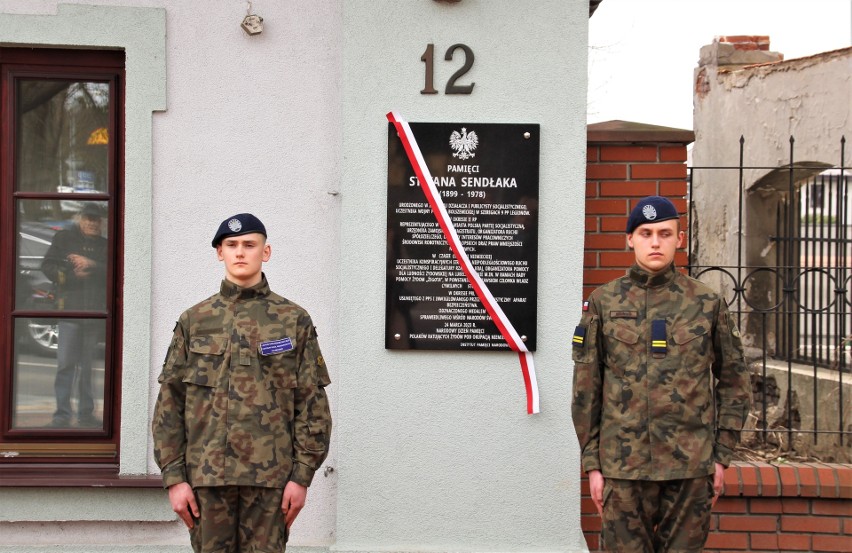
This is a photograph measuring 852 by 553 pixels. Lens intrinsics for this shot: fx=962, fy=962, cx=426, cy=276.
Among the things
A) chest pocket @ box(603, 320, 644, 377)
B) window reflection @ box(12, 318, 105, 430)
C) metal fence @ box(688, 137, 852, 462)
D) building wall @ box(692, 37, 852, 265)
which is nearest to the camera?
chest pocket @ box(603, 320, 644, 377)

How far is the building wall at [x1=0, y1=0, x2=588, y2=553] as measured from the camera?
14.3 feet

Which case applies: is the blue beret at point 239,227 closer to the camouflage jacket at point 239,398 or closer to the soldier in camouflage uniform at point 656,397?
the camouflage jacket at point 239,398

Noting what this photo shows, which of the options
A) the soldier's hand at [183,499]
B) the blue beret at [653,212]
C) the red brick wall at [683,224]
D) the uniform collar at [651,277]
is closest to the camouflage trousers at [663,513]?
the uniform collar at [651,277]

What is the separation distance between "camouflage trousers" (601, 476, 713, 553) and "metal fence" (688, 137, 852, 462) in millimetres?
1463

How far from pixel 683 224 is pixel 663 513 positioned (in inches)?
66.8

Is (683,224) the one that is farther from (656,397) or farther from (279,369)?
(279,369)

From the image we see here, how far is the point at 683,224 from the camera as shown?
468 cm

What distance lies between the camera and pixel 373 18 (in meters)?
4.34

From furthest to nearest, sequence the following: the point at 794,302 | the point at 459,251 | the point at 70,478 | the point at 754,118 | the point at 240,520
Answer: the point at 754,118
the point at 794,302
the point at 70,478
the point at 459,251
the point at 240,520

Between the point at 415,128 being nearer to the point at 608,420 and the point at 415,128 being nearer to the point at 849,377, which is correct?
the point at 608,420

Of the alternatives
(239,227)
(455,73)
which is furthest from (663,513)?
(455,73)

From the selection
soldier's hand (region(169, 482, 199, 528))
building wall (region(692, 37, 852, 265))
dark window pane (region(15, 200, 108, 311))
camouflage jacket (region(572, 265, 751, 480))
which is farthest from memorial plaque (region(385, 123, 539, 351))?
building wall (region(692, 37, 852, 265))

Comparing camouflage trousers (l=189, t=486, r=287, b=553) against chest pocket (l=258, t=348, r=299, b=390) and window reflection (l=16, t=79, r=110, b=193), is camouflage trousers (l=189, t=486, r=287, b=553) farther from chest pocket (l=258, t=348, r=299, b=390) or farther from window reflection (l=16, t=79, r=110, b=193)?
window reflection (l=16, t=79, r=110, b=193)

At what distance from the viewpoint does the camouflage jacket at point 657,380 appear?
337cm
